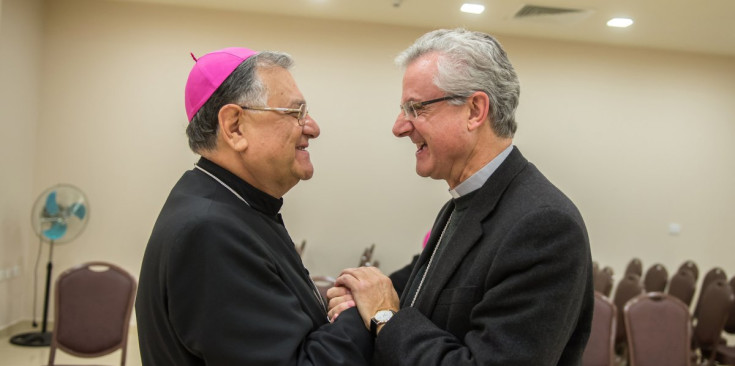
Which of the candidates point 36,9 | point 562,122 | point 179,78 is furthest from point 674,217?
point 36,9

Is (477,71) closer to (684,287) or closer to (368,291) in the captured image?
(368,291)

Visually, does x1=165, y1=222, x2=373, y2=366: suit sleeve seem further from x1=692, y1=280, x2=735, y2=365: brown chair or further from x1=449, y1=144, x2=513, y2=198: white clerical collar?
x1=692, y1=280, x2=735, y2=365: brown chair

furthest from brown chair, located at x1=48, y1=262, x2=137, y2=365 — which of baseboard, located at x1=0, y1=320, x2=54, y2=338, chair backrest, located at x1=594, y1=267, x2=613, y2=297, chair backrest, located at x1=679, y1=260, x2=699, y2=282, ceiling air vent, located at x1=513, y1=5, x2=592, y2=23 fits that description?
chair backrest, located at x1=679, y1=260, x2=699, y2=282

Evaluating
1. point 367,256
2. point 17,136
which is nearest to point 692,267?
point 367,256

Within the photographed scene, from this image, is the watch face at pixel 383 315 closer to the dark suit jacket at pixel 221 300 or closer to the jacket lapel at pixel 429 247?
the dark suit jacket at pixel 221 300

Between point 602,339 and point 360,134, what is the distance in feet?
14.9

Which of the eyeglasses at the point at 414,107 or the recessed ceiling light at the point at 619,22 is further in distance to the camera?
the recessed ceiling light at the point at 619,22

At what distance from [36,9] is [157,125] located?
6.11ft

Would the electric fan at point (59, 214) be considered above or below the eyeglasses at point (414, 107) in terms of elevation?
below

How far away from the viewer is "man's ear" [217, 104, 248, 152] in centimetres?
154

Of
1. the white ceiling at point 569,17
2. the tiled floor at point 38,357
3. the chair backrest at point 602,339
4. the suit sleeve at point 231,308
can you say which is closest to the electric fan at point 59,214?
the tiled floor at point 38,357

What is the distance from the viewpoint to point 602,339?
3979mm

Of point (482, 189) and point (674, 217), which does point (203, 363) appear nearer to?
point (482, 189)

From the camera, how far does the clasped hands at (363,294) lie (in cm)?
160
